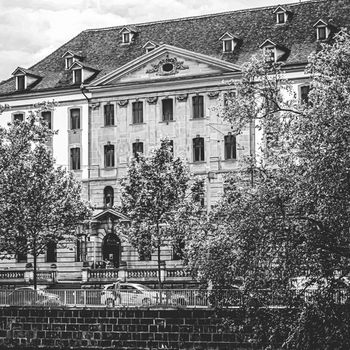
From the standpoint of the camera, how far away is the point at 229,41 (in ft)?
235

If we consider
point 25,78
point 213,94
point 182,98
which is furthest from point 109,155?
point 25,78

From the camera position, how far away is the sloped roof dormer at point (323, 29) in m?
68.4

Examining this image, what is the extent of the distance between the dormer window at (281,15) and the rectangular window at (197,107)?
315 inches

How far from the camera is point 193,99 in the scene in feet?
233

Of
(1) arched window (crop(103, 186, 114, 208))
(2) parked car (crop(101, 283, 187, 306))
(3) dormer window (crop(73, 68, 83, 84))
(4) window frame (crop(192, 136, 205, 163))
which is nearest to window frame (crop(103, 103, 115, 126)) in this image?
(3) dormer window (crop(73, 68, 83, 84))

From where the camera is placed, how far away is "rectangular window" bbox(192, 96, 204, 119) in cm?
7062

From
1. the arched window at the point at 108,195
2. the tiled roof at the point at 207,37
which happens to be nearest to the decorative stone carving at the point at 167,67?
the tiled roof at the point at 207,37

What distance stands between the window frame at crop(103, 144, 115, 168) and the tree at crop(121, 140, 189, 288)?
1083 cm

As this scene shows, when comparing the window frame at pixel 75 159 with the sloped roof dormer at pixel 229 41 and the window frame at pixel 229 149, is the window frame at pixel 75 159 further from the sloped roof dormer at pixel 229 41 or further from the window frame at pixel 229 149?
the sloped roof dormer at pixel 229 41

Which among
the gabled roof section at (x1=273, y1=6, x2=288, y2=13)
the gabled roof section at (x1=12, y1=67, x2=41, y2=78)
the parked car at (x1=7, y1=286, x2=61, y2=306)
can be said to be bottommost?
the parked car at (x1=7, y1=286, x2=61, y2=306)

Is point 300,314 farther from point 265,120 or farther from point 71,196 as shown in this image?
point 71,196

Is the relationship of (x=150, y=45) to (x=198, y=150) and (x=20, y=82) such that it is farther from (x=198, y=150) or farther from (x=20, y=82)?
(x=20, y=82)

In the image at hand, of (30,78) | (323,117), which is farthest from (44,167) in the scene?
(323,117)

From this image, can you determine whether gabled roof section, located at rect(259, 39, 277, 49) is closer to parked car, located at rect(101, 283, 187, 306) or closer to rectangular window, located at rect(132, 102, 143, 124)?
rectangular window, located at rect(132, 102, 143, 124)
